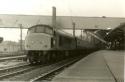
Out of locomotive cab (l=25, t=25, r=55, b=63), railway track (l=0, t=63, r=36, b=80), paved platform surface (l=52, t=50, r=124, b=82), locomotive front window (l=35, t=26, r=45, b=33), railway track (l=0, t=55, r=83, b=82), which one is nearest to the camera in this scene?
paved platform surface (l=52, t=50, r=124, b=82)

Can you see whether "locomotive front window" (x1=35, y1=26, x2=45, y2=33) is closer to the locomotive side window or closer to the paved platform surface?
the locomotive side window

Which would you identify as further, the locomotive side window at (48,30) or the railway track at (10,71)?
the locomotive side window at (48,30)

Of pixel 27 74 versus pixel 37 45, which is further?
pixel 37 45

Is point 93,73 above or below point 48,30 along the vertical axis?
below

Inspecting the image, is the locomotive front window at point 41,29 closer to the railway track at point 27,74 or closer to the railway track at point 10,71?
the railway track at point 10,71

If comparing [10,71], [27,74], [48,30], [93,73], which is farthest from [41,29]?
[93,73]

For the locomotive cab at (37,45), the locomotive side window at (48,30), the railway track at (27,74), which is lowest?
the railway track at (27,74)

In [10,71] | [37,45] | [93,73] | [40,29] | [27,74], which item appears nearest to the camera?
[93,73]

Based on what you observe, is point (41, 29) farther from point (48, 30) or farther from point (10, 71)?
point (10, 71)

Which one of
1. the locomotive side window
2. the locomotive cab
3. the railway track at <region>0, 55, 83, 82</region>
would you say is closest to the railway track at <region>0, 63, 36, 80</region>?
the railway track at <region>0, 55, 83, 82</region>

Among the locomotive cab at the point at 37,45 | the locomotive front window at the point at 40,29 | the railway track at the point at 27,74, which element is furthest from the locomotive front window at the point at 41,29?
the railway track at the point at 27,74

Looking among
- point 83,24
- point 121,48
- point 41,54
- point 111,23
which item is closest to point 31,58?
point 41,54

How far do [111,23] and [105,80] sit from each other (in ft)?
162

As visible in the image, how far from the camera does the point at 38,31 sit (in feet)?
92.4
